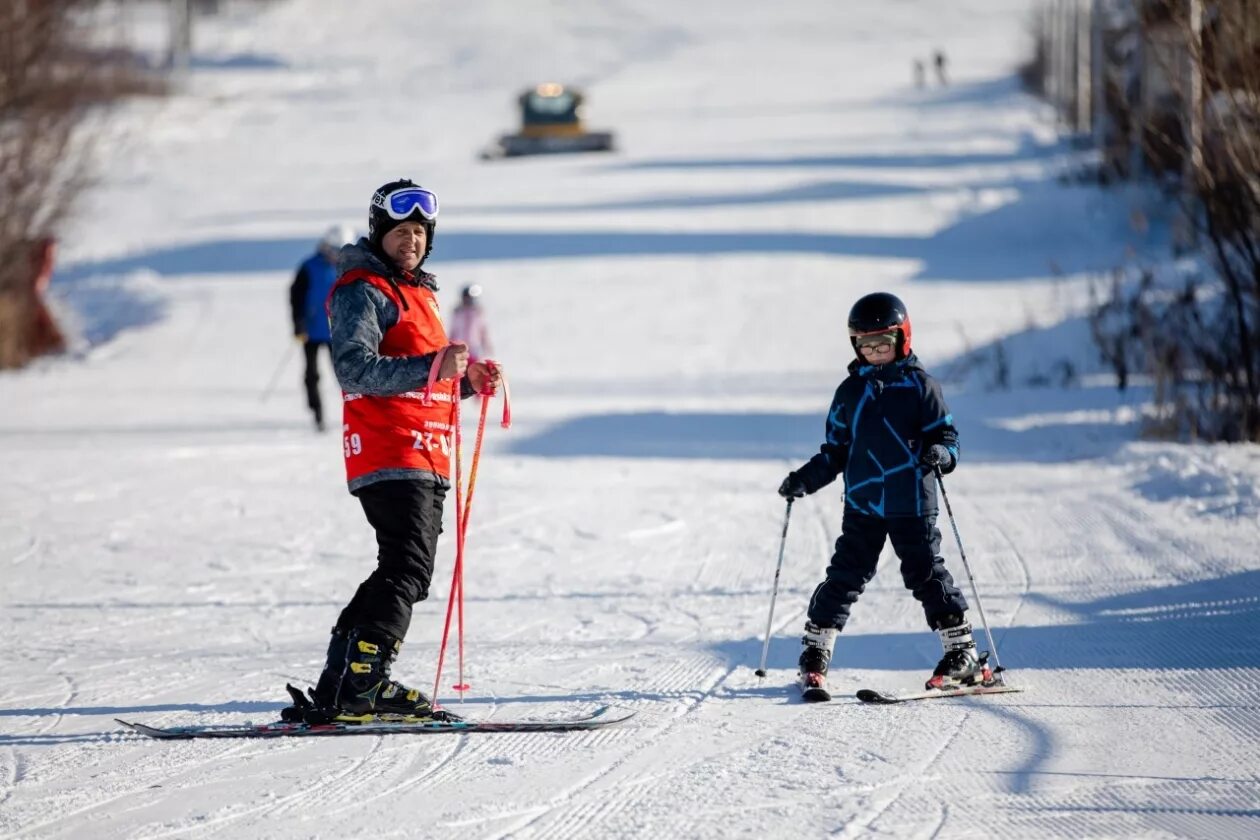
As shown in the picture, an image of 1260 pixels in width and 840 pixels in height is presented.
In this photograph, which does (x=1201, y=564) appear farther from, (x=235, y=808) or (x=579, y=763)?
(x=235, y=808)

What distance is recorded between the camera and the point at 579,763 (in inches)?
208

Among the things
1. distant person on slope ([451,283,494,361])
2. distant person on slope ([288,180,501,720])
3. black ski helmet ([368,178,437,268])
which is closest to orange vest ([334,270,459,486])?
distant person on slope ([288,180,501,720])

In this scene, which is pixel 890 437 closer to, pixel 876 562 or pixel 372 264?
pixel 876 562

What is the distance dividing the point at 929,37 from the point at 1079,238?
5685 cm

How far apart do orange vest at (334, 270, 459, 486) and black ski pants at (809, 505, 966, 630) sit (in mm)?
1570

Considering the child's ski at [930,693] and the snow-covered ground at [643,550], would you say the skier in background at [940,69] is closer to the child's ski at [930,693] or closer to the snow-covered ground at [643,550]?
the snow-covered ground at [643,550]

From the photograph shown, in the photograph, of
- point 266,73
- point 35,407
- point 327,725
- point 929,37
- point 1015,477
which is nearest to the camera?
point 327,725

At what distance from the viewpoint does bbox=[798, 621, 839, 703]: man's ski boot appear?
6082mm

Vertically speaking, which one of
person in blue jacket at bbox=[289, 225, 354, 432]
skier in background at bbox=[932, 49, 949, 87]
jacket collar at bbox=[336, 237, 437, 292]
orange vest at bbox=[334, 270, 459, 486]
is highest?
skier in background at bbox=[932, 49, 949, 87]

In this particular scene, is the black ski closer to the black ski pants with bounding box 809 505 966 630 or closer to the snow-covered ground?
the snow-covered ground

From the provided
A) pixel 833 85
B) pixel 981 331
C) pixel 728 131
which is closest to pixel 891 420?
pixel 981 331

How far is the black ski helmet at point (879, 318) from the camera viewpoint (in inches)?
240

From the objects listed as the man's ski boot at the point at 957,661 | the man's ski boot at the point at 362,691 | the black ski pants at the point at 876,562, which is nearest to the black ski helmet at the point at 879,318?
the black ski pants at the point at 876,562

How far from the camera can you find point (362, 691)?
5.78m
